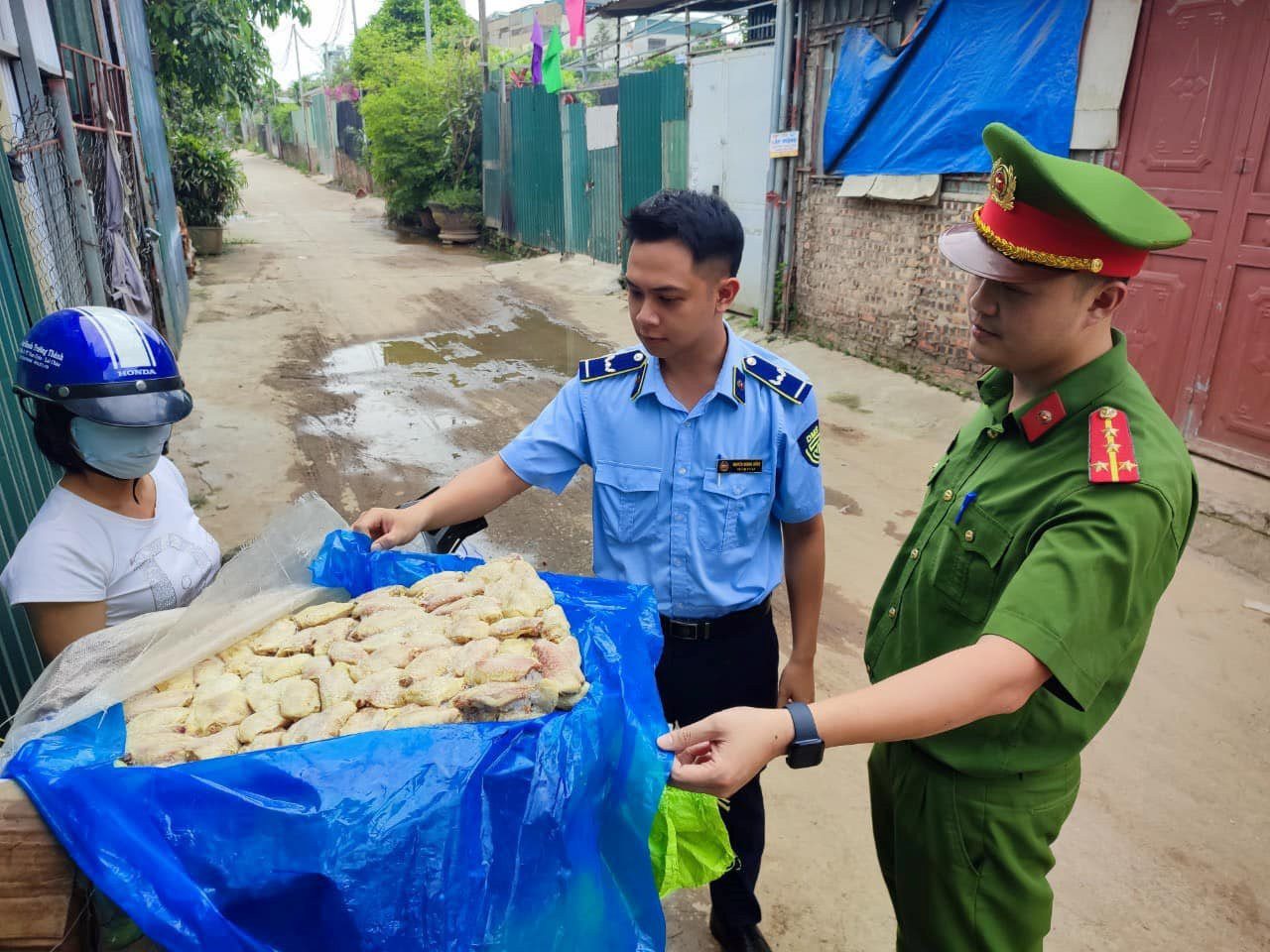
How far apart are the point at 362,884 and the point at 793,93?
323 inches

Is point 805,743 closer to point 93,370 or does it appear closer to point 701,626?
point 701,626

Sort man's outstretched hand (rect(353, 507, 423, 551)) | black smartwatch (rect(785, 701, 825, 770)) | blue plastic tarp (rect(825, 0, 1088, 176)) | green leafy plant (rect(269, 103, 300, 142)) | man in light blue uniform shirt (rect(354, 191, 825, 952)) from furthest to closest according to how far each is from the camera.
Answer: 1. green leafy plant (rect(269, 103, 300, 142))
2. blue plastic tarp (rect(825, 0, 1088, 176))
3. man in light blue uniform shirt (rect(354, 191, 825, 952))
4. man's outstretched hand (rect(353, 507, 423, 551))
5. black smartwatch (rect(785, 701, 825, 770))

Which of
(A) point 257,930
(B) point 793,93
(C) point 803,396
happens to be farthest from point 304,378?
(A) point 257,930

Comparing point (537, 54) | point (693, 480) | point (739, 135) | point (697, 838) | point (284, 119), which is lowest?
point (697, 838)

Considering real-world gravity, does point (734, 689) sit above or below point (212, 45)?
below

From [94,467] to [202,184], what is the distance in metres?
14.0

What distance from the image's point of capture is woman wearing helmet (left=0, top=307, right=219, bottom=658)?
5.12ft

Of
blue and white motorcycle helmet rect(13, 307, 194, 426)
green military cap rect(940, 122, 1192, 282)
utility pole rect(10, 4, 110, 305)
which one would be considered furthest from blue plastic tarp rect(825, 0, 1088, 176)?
blue and white motorcycle helmet rect(13, 307, 194, 426)

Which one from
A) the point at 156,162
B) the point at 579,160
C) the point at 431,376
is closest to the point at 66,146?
the point at 431,376

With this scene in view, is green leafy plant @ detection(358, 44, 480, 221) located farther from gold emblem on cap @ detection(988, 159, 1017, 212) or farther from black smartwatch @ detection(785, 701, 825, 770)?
black smartwatch @ detection(785, 701, 825, 770)

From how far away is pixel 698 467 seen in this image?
2.00 m

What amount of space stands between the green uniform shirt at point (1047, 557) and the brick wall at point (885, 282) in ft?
17.0

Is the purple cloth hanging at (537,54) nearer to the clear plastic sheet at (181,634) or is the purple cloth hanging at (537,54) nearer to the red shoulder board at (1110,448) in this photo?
the clear plastic sheet at (181,634)

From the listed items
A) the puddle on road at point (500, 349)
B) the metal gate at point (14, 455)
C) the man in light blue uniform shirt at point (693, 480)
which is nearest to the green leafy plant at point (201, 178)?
the puddle on road at point (500, 349)
